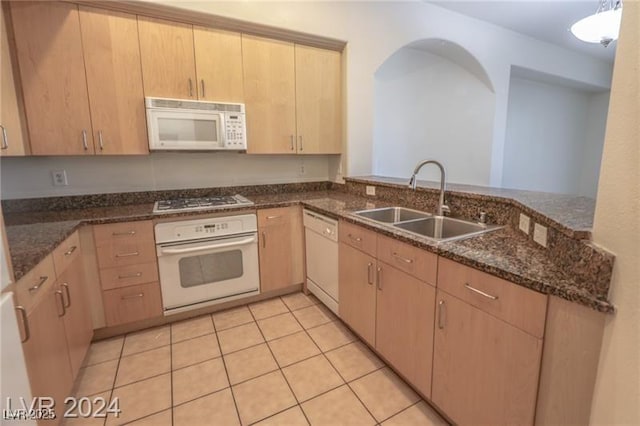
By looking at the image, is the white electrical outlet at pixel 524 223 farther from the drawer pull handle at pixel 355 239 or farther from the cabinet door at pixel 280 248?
the cabinet door at pixel 280 248

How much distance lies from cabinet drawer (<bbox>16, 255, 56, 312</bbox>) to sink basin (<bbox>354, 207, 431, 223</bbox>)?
5.63 ft

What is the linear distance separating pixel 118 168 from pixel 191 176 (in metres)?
0.55

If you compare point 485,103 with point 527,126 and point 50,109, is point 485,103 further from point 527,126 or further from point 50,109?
point 50,109

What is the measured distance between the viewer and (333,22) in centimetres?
264

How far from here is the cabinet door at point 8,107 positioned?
69.1 inches

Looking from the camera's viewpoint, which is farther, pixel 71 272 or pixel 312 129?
pixel 312 129

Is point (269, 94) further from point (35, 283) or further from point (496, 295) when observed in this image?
point (496, 295)

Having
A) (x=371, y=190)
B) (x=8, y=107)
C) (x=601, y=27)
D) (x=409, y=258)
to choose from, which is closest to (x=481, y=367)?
(x=409, y=258)

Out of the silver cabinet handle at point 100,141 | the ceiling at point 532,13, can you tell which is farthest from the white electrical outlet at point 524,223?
the silver cabinet handle at point 100,141

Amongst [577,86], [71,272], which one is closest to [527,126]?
[577,86]

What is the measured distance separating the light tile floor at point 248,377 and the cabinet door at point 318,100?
1625 millimetres

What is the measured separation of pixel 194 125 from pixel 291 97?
2.94 feet

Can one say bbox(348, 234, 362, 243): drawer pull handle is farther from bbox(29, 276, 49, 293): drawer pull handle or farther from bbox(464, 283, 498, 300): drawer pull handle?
bbox(29, 276, 49, 293): drawer pull handle

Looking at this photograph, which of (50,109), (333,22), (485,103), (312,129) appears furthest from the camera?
(485,103)
